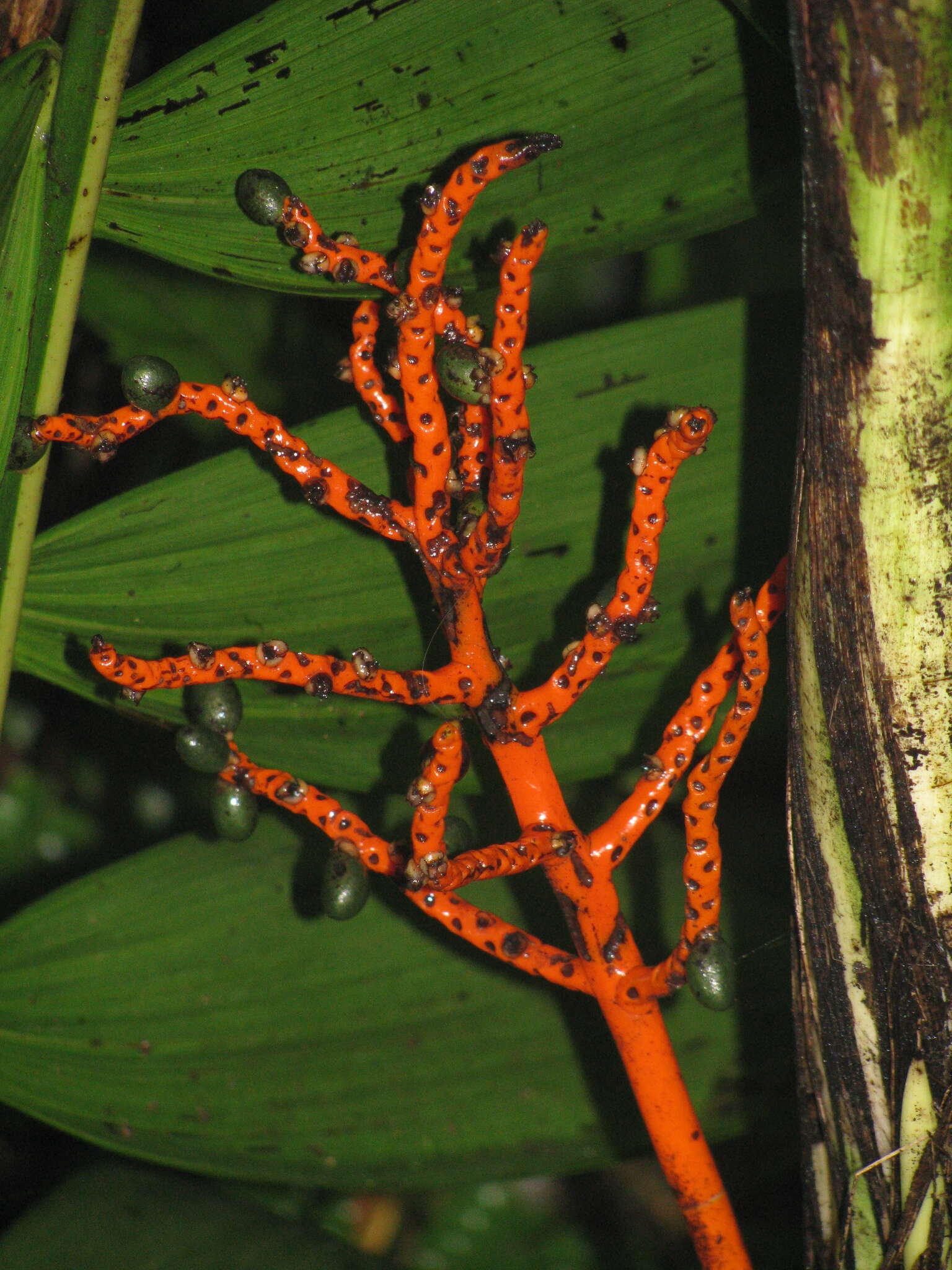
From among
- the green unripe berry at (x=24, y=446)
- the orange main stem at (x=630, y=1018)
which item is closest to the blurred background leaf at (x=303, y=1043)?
the orange main stem at (x=630, y=1018)

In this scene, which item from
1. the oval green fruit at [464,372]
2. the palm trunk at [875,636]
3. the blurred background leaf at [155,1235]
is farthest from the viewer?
the blurred background leaf at [155,1235]

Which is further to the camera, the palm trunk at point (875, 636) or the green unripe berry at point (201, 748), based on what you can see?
the green unripe berry at point (201, 748)

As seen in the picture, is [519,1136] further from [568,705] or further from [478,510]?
[478,510]

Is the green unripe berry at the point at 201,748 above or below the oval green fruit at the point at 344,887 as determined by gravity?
above

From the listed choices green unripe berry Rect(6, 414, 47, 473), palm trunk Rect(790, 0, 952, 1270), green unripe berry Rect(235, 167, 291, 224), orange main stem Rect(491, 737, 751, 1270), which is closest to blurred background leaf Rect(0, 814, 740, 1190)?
orange main stem Rect(491, 737, 751, 1270)

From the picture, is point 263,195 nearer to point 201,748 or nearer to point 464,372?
point 464,372

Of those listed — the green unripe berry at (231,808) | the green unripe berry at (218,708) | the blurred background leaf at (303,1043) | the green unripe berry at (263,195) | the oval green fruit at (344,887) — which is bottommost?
the blurred background leaf at (303,1043)

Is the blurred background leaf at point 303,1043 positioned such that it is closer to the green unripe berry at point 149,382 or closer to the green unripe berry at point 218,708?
the green unripe berry at point 218,708

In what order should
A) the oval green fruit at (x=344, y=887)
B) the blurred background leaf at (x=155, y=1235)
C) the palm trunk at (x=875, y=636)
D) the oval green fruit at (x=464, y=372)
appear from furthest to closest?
the blurred background leaf at (x=155, y=1235) < the oval green fruit at (x=344, y=887) < the oval green fruit at (x=464, y=372) < the palm trunk at (x=875, y=636)
